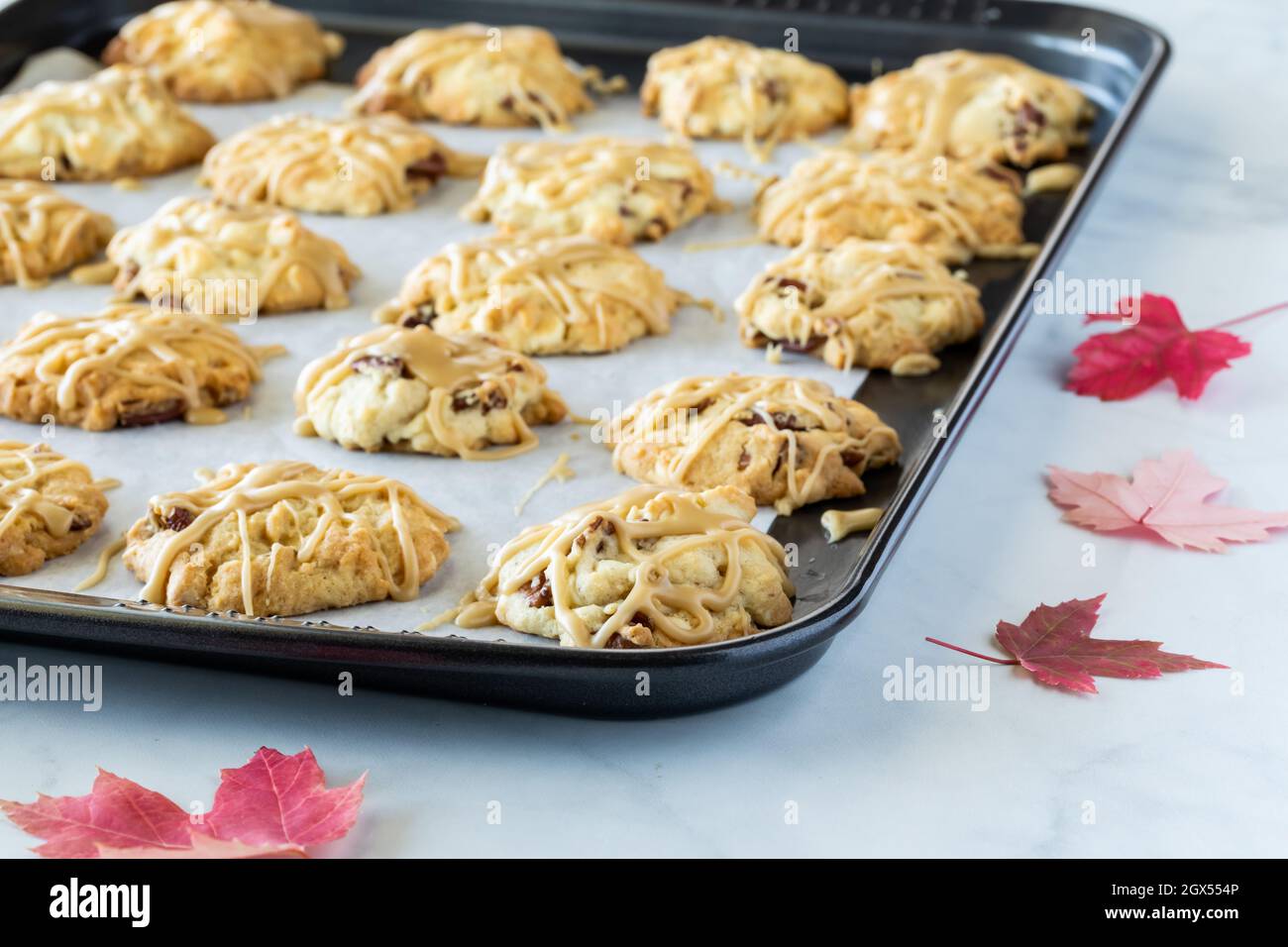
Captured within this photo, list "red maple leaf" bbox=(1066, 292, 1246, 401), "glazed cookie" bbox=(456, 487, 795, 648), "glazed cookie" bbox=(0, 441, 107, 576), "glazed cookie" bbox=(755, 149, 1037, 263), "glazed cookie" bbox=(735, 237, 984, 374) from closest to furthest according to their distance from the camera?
"glazed cookie" bbox=(456, 487, 795, 648) → "glazed cookie" bbox=(0, 441, 107, 576) → "glazed cookie" bbox=(735, 237, 984, 374) → "red maple leaf" bbox=(1066, 292, 1246, 401) → "glazed cookie" bbox=(755, 149, 1037, 263)

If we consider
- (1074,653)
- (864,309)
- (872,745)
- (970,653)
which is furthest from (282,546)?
(864,309)

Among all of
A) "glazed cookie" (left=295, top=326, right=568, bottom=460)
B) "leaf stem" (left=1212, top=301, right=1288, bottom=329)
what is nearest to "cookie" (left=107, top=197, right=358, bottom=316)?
"glazed cookie" (left=295, top=326, right=568, bottom=460)

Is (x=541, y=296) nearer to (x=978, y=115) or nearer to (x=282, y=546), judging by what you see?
(x=282, y=546)

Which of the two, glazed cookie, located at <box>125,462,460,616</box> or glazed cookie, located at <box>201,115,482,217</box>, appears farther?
glazed cookie, located at <box>201,115,482,217</box>

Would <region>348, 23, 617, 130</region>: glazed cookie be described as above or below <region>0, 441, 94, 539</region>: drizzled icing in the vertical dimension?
above

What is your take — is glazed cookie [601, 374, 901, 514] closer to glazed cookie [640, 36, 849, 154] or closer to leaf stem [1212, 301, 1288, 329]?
leaf stem [1212, 301, 1288, 329]

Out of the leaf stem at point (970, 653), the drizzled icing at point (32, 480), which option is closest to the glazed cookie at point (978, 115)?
the leaf stem at point (970, 653)

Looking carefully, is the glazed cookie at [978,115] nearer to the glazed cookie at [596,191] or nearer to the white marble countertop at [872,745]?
the glazed cookie at [596,191]
